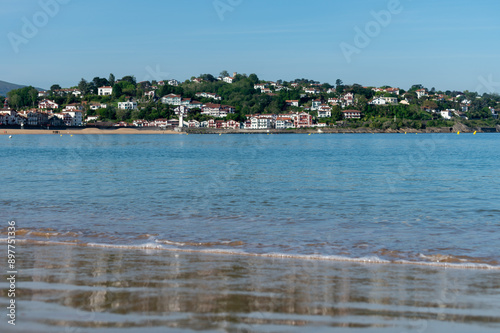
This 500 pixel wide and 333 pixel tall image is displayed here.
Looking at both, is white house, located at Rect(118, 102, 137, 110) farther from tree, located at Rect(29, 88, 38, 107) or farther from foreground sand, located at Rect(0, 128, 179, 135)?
tree, located at Rect(29, 88, 38, 107)

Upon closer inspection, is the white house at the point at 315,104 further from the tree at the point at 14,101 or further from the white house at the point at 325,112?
the tree at the point at 14,101

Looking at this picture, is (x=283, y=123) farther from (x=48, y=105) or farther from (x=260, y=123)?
(x=48, y=105)

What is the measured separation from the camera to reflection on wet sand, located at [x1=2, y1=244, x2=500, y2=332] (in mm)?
5043

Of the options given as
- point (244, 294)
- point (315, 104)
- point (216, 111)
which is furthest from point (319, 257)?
point (315, 104)

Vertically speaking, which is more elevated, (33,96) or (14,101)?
(33,96)

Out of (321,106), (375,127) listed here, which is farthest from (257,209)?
(321,106)

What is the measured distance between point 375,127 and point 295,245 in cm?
15655

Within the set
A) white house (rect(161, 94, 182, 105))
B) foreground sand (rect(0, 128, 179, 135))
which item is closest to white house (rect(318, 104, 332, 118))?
white house (rect(161, 94, 182, 105))

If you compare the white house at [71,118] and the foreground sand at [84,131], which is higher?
the white house at [71,118]

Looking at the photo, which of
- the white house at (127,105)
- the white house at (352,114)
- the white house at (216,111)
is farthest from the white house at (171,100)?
the white house at (352,114)

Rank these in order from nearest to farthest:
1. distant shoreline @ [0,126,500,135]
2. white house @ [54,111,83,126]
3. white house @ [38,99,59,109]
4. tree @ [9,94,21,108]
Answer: distant shoreline @ [0,126,500,135] < white house @ [54,111,83,126] < white house @ [38,99,59,109] < tree @ [9,94,21,108]

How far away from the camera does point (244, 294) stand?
5.92m

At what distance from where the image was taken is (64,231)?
10680 millimetres

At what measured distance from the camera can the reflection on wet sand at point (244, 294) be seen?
5.04m
